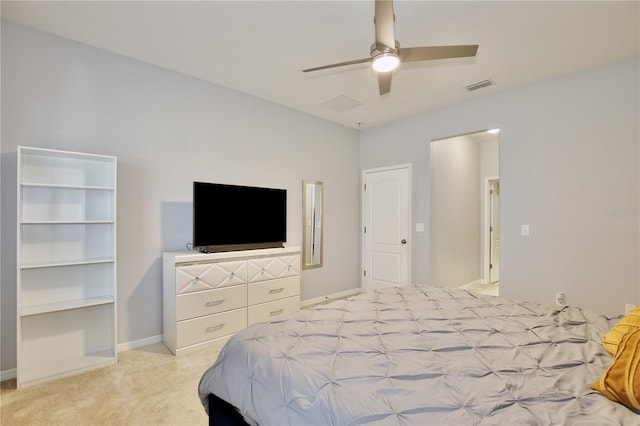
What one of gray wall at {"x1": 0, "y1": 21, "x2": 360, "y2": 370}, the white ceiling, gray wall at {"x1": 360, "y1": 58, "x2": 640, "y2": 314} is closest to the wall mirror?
gray wall at {"x1": 0, "y1": 21, "x2": 360, "y2": 370}

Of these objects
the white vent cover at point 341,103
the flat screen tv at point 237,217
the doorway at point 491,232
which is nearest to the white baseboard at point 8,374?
the flat screen tv at point 237,217

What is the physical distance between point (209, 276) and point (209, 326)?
504 mm

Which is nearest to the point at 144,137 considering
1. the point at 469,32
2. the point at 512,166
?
the point at 469,32

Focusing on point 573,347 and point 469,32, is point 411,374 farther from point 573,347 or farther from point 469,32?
point 469,32

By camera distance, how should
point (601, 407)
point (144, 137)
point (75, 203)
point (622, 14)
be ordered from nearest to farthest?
point (601, 407), point (622, 14), point (75, 203), point (144, 137)

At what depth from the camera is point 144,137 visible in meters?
3.05

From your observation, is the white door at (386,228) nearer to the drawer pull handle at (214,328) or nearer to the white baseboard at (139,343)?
the drawer pull handle at (214,328)

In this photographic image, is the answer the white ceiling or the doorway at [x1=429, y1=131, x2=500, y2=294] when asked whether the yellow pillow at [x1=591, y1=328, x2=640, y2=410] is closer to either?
the white ceiling

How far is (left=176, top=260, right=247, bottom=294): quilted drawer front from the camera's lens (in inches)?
111

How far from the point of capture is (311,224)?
4.53 meters

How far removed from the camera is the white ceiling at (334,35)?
87.8 inches

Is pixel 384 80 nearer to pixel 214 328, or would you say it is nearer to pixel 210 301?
pixel 210 301

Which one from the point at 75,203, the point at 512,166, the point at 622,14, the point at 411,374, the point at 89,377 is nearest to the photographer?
the point at 411,374

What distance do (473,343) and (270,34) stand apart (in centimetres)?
267
